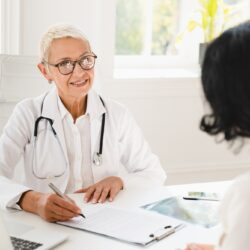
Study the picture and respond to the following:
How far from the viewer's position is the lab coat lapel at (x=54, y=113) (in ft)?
7.18

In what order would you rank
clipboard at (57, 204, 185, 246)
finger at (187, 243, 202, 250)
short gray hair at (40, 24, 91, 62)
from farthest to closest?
short gray hair at (40, 24, 91, 62) < clipboard at (57, 204, 185, 246) < finger at (187, 243, 202, 250)

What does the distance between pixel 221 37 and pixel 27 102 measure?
129 cm

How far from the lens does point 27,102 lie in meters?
2.26

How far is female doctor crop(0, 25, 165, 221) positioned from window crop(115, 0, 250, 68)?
1410mm

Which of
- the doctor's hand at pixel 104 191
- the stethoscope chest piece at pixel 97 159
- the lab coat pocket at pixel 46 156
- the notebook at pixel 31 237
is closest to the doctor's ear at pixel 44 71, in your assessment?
the lab coat pocket at pixel 46 156

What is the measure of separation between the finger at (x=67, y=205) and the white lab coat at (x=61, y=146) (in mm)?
415

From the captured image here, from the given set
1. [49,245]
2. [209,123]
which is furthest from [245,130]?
[49,245]

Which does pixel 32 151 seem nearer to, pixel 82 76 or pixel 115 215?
pixel 82 76

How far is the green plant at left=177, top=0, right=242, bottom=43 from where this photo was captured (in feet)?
11.3

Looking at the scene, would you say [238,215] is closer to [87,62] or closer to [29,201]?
[29,201]

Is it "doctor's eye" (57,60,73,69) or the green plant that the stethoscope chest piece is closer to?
"doctor's eye" (57,60,73,69)

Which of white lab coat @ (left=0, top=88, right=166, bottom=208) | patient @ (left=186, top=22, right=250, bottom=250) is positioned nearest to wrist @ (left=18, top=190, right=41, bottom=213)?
white lab coat @ (left=0, top=88, right=166, bottom=208)

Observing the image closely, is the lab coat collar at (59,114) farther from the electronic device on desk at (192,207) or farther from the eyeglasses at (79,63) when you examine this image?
the electronic device on desk at (192,207)

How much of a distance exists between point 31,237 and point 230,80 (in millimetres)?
786
